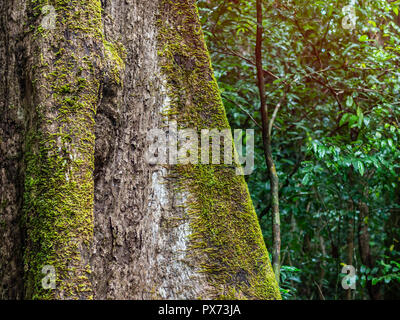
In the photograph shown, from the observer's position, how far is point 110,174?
5.33 feet

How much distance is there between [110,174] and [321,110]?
10.7ft

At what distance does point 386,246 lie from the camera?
4953 mm

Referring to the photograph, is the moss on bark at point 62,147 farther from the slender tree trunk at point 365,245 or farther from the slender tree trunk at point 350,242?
the slender tree trunk at point 350,242

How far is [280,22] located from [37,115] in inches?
108

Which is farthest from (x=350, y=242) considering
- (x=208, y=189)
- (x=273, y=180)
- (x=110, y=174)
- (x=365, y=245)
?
(x=110, y=174)

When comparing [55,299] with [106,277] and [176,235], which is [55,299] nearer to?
[106,277]

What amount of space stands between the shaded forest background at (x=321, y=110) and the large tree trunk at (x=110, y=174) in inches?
53.7

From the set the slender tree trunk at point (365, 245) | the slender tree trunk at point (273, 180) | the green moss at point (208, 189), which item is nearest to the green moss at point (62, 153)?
the green moss at point (208, 189)

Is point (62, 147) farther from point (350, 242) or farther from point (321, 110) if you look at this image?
point (350, 242)

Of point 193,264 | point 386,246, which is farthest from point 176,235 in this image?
point 386,246

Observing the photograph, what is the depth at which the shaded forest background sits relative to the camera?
322 cm
